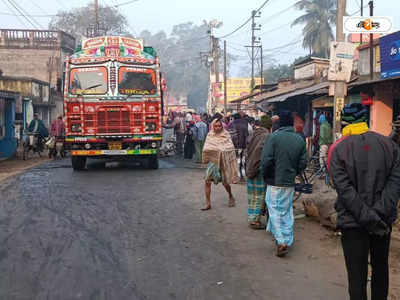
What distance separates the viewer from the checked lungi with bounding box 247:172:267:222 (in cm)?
690

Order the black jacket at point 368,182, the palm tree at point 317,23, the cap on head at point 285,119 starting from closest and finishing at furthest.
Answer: the black jacket at point 368,182 → the cap on head at point 285,119 → the palm tree at point 317,23

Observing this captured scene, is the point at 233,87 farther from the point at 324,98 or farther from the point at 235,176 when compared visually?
the point at 235,176

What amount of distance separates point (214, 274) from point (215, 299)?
685 mm

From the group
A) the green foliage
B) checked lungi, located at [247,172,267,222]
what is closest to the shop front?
checked lungi, located at [247,172,267,222]

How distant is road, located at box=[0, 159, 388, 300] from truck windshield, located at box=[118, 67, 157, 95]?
176 inches

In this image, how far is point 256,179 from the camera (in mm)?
6953

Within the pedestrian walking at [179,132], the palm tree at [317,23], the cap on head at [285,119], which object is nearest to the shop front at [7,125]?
the pedestrian walking at [179,132]

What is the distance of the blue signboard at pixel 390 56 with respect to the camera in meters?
11.8

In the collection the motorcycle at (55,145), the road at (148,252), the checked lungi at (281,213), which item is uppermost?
the motorcycle at (55,145)

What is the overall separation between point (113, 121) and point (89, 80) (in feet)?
4.39

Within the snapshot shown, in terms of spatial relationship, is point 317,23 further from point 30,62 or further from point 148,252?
point 148,252

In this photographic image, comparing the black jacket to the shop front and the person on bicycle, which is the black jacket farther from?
the shop front

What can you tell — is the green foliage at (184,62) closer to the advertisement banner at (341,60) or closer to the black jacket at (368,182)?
the advertisement banner at (341,60)

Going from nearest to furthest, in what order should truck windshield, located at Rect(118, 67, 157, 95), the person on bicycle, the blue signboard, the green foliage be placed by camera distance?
the blue signboard → truck windshield, located at Rect(118, 67, 157, 95) → the person on bicycle → the green foliage
